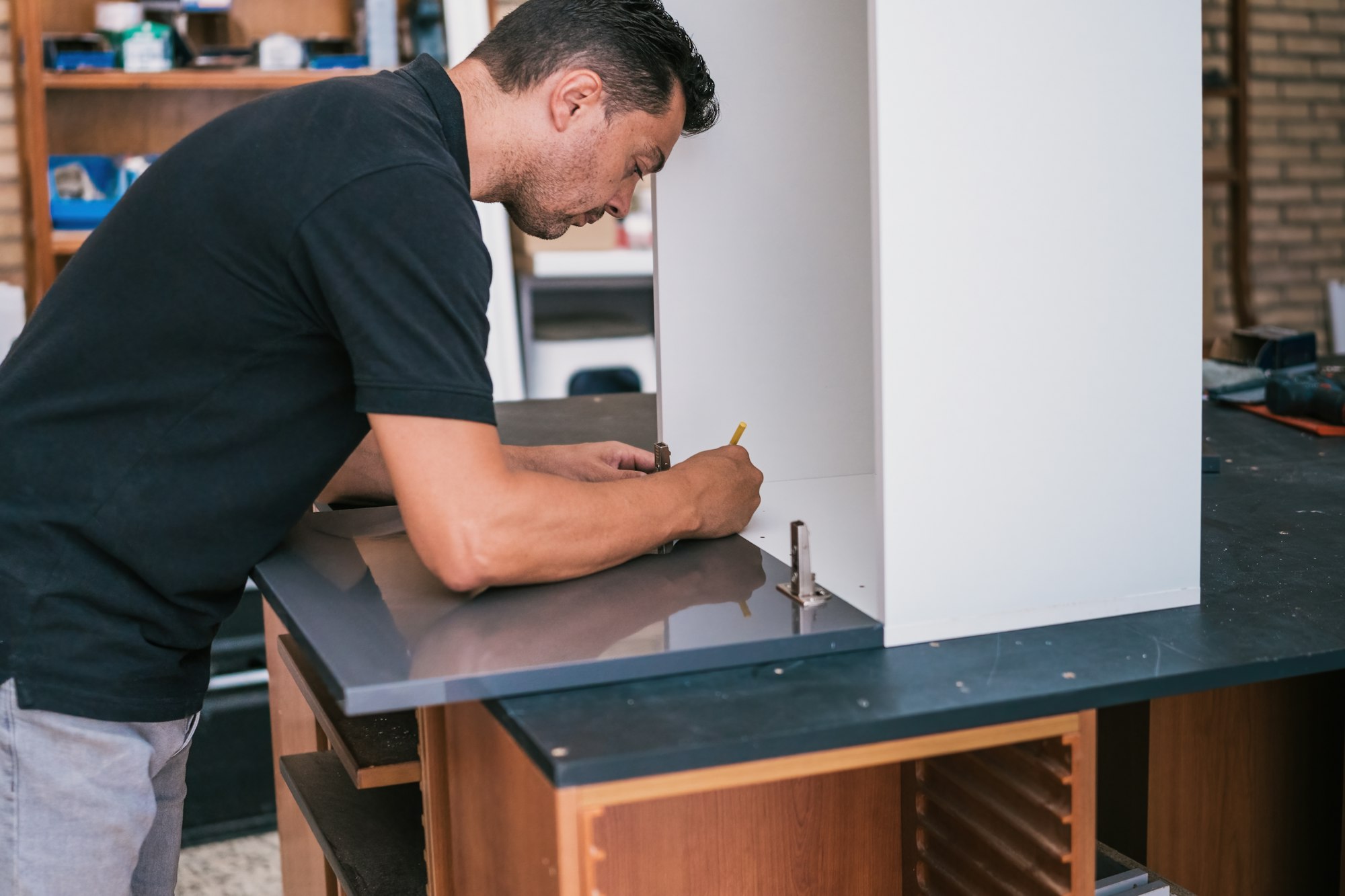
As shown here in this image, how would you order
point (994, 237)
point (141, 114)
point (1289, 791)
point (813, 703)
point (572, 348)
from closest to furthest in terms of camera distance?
point (813, 703), point (994, 237), point (1289, 791), point (141, 114), point (572, 348)

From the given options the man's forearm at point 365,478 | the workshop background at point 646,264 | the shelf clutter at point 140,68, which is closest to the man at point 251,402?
the man's forearm at point 365,478

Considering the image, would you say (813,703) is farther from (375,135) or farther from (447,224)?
(375,135)

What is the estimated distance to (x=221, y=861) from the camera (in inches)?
101

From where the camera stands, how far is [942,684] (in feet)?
3.18

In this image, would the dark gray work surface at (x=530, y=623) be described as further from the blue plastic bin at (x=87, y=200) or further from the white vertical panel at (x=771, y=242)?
the blue plastic bin at (x=87, y=200)

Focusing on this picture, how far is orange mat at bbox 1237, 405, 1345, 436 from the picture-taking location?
201 cm

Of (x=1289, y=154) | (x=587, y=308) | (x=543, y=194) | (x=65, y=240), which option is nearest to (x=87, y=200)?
(x=65, y=240)

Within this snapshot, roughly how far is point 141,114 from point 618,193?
2.86m

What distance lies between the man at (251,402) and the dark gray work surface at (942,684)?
22cm

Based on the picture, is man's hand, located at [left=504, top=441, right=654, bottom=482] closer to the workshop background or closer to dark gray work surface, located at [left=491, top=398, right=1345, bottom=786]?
the workshop background

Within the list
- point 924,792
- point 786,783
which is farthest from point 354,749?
point 924,792

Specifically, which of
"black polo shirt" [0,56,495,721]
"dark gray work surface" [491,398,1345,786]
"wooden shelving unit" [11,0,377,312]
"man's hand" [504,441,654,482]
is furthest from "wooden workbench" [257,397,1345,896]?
"wooden shelving unit" [11,0,377,312]

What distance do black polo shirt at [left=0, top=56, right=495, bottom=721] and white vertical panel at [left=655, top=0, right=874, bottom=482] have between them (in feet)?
1.39

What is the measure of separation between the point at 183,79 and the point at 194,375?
8.90ft
